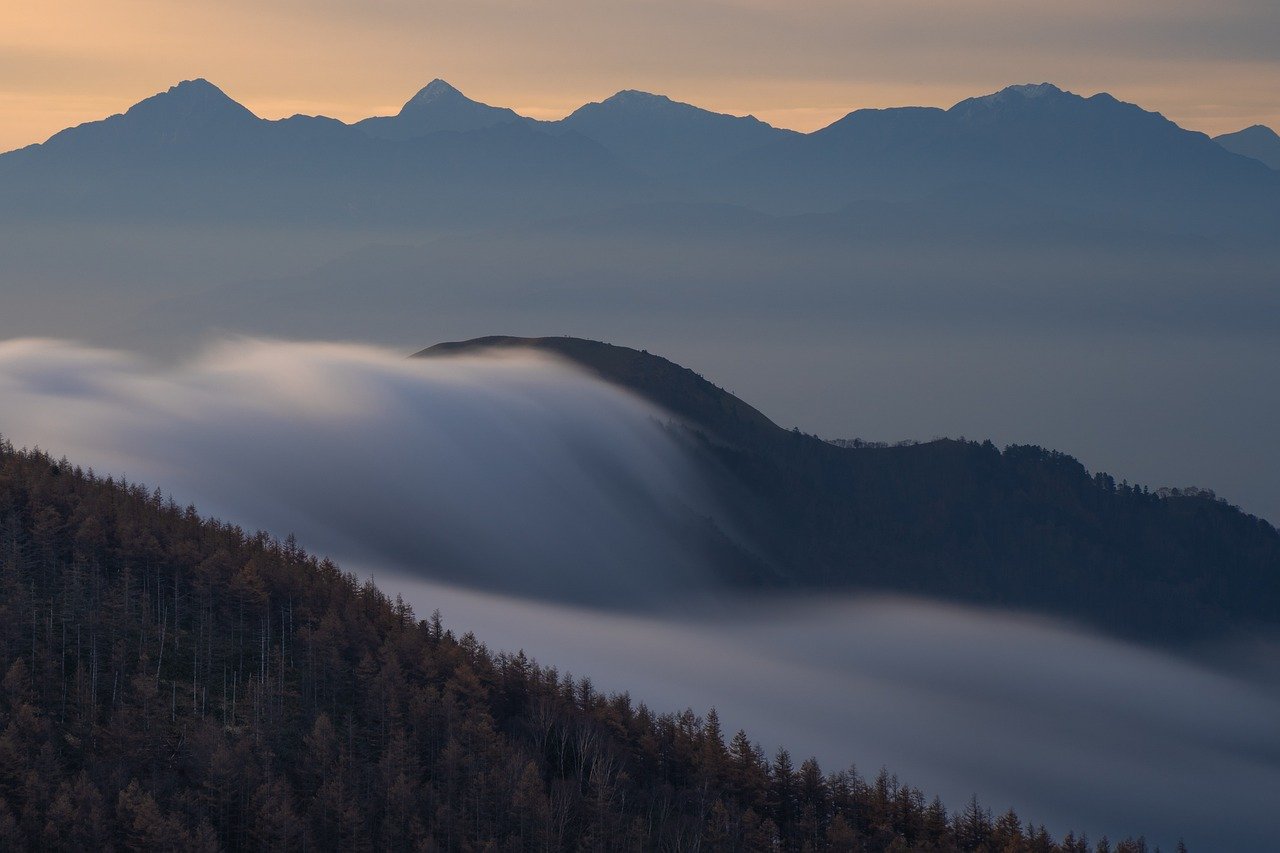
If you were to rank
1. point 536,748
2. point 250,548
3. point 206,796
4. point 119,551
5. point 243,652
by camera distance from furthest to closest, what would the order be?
point 250,548 < point 119,551 < point 243,652 < point 536,748 < point 206,796

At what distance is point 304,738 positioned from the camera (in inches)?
4665

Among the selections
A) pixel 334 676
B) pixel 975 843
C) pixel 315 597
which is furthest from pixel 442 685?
pixel 975 843

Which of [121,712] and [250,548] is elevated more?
[250,548]

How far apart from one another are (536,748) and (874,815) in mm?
32581

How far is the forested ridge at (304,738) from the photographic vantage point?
108 metres

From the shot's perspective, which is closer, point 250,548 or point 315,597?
point 315,597

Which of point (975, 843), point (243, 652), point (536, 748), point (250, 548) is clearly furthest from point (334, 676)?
point (975, 843)

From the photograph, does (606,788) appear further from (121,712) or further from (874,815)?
(121,712)

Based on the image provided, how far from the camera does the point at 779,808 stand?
13550cm

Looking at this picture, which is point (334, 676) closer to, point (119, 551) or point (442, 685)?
point (442, 685)

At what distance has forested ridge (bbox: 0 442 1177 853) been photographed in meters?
108

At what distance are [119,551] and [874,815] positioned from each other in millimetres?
81967

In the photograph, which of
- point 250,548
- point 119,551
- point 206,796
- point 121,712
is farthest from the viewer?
point 250,548

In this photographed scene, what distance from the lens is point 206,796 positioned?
10656cm
